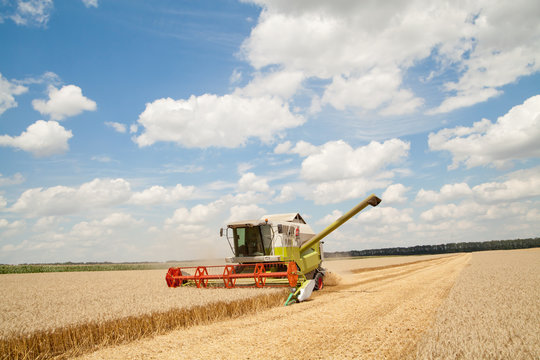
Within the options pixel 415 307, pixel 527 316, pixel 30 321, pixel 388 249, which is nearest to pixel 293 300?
pixel 415 307

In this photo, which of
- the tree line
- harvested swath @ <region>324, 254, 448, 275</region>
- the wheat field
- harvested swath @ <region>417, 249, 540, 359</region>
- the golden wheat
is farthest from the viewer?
the tree line

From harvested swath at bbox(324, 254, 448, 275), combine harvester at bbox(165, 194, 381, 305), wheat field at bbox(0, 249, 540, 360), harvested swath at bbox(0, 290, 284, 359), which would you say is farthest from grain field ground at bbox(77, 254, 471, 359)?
harvested swath at bbox(324, 254, 448, 275)

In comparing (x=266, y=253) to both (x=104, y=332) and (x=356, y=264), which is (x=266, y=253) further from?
(x=356, y=264)

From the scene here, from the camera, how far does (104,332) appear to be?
6.54 m

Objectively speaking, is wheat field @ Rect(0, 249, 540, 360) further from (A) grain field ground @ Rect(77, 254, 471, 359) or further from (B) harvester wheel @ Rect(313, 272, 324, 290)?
(B) harvester wheel @ Rect(313, 272, 324, 290)

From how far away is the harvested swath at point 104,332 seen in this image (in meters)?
5.61

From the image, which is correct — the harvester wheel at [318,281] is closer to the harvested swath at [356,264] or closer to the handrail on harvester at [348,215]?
the handrail on harvester at [348,215]

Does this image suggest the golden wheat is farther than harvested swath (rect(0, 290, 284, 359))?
Yes

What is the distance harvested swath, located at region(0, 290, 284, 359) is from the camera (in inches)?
221

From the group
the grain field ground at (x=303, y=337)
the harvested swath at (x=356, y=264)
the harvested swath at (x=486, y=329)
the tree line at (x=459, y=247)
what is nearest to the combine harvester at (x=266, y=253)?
the grain field ground at (x=303, y=337)

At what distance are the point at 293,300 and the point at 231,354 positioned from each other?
550 centimetres

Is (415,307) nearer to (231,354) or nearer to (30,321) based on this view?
(231,354)

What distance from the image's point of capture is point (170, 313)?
7.59m

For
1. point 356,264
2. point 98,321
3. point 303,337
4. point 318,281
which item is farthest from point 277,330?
point 356,264
